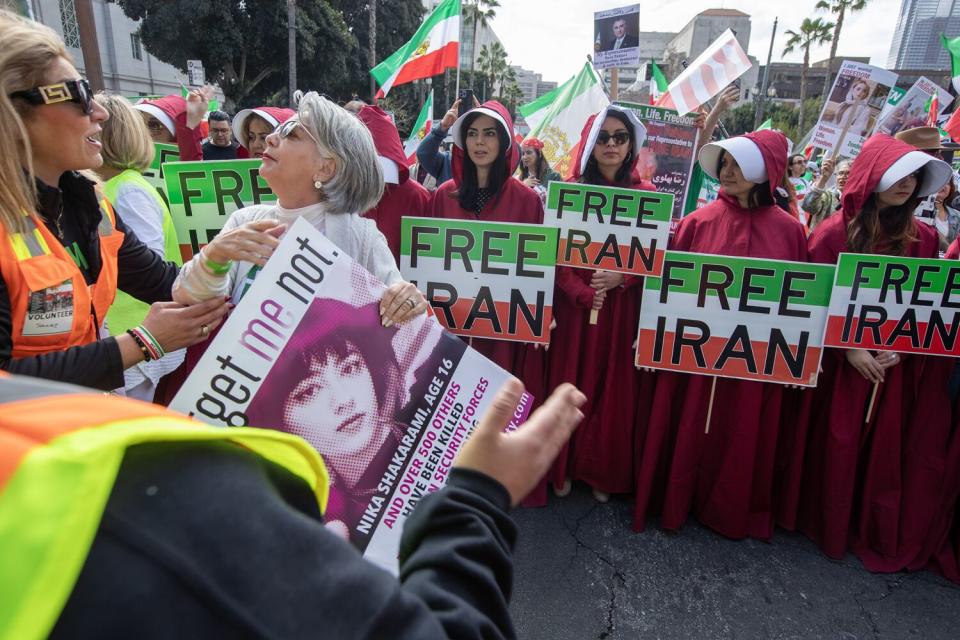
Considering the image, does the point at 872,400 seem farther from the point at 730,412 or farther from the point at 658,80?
Result: the point at 658,80

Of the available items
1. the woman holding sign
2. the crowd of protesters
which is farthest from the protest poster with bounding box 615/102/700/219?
the woman holding sign

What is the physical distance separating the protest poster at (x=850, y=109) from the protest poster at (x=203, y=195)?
632 centimetres

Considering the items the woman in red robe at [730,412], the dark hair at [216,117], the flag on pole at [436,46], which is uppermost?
the flag on pole at [436,46]

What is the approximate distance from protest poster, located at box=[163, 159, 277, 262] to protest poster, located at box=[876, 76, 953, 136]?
6.97 m

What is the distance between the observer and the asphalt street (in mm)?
2492

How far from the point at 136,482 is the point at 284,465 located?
0.15 meters

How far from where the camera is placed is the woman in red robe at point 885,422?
2.91m

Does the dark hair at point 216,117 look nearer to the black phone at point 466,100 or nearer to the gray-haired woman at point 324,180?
the black phone at point 466,100

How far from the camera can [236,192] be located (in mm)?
3285

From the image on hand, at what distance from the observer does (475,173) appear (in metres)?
3.56

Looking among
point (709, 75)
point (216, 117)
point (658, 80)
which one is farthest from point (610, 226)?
point (658, 80)

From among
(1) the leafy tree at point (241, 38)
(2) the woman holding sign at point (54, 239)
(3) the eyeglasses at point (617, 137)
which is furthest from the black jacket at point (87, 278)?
(1) the leafy tree at point (241, 38)

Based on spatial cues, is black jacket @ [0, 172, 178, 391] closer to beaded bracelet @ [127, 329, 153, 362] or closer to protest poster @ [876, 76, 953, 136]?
beaded bracelet @ [127, 329, 153, 362]

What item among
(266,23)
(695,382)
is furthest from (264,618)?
(266,23)
